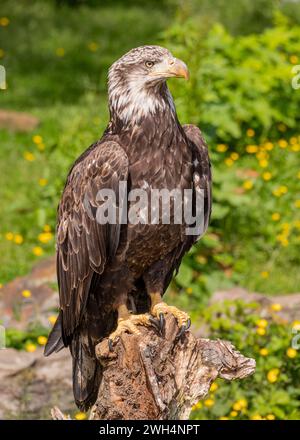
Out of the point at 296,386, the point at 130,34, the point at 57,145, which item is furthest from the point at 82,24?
the point at 296,386

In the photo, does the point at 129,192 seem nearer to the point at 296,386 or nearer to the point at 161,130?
the point at 161,130

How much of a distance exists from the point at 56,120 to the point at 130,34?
373 centimetres

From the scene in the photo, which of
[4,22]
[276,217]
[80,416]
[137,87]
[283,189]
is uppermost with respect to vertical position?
[4,22]

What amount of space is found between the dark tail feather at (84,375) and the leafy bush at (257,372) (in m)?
0.83

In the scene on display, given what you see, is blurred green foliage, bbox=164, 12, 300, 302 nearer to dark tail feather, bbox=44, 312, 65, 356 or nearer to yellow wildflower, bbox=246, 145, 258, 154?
yellow wildflower, bbox=246, 145, 258, 154

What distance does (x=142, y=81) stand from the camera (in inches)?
188

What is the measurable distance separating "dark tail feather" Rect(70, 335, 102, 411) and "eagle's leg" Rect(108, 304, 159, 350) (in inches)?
15.3

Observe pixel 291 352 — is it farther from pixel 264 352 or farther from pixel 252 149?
pixel 252 149

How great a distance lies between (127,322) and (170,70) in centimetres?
122

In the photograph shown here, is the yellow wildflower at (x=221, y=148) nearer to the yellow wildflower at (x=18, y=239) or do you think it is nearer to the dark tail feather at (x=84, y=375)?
the yellow wildflower at (x=18, y=239)

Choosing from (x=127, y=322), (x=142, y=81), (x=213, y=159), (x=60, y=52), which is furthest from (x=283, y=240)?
(x=60, y=52)

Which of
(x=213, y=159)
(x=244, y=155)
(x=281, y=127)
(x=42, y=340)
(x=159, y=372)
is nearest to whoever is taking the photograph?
(x=159, y=372)
